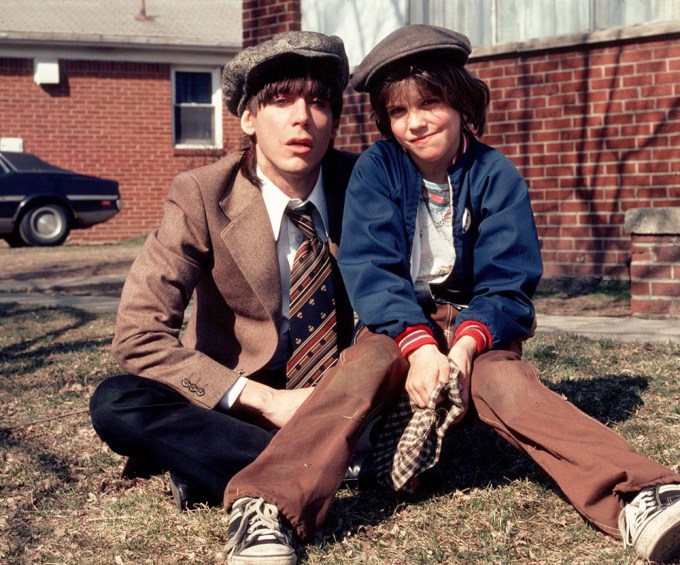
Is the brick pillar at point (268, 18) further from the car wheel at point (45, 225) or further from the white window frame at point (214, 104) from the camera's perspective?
the white window frame at point (214, 104)

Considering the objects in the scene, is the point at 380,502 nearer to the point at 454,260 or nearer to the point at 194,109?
the point at 454,260

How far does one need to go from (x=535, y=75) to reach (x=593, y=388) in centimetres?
465

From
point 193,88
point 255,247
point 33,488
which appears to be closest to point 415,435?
point 255,247

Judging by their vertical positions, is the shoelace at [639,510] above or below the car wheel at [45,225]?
below

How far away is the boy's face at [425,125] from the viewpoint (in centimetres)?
326

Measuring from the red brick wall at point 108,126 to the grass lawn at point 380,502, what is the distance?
1400 centimetres

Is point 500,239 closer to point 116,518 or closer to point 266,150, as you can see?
point 266,150

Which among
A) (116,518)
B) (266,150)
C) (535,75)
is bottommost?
(116,518)

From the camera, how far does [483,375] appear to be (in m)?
2.96

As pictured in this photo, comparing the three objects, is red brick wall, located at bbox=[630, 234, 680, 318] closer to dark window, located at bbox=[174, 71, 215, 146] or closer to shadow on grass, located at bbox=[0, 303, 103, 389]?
shadow on grass, located at bbox=[0, 303, 103, 389]

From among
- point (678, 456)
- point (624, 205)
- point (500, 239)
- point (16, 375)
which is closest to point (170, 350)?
point (500, 239)

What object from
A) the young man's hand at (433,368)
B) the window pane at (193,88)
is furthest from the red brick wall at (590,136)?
the window pane at (193,88)

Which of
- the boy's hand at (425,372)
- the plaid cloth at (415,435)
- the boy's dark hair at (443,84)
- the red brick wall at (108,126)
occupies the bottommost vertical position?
the plaid cloth at (415,435)

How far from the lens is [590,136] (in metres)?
8.14
